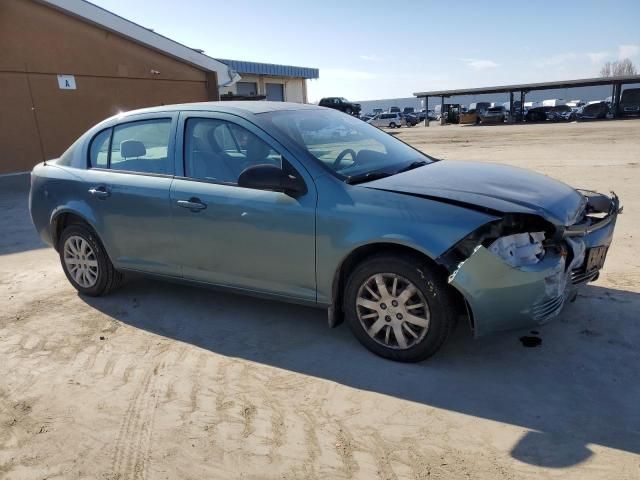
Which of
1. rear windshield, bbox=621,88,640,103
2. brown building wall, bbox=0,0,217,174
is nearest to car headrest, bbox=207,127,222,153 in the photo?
brown building wall, bbox=0,0,217,174

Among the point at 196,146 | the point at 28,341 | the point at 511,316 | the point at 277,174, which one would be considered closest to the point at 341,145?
the point at 277,174

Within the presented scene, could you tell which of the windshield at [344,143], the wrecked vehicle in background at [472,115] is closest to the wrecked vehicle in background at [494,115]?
the wrecked vehicle in background at [472,115]

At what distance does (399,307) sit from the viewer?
334cm

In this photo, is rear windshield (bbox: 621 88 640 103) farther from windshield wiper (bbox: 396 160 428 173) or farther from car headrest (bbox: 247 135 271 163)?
car headrest (bbox: 247 135 271 163)

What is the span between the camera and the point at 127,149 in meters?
4.59

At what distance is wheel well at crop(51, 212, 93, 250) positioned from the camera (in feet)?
16.0

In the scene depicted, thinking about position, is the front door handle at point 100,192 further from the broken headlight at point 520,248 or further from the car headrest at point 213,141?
the broken headlight at point 520,248

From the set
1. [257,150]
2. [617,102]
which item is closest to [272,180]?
[257,150]

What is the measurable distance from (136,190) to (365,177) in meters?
1.97

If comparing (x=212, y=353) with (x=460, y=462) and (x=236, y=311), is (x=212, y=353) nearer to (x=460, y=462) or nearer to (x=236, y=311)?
(x=236, y=311)

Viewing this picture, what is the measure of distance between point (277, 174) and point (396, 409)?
1681mm

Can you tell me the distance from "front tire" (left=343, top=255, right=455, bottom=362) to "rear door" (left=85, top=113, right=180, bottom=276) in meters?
1.66

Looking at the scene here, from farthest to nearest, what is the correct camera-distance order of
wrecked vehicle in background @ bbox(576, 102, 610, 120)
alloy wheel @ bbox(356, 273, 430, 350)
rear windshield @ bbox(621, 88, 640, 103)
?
wrecked vehicle in background @ bbox(576, 102, 610, 120), rear windshield @ bbox(621, 88, 640, 103), alloy wheel @ bbox(356, 273, 430, 350)

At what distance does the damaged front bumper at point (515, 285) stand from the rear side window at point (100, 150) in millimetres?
3347
